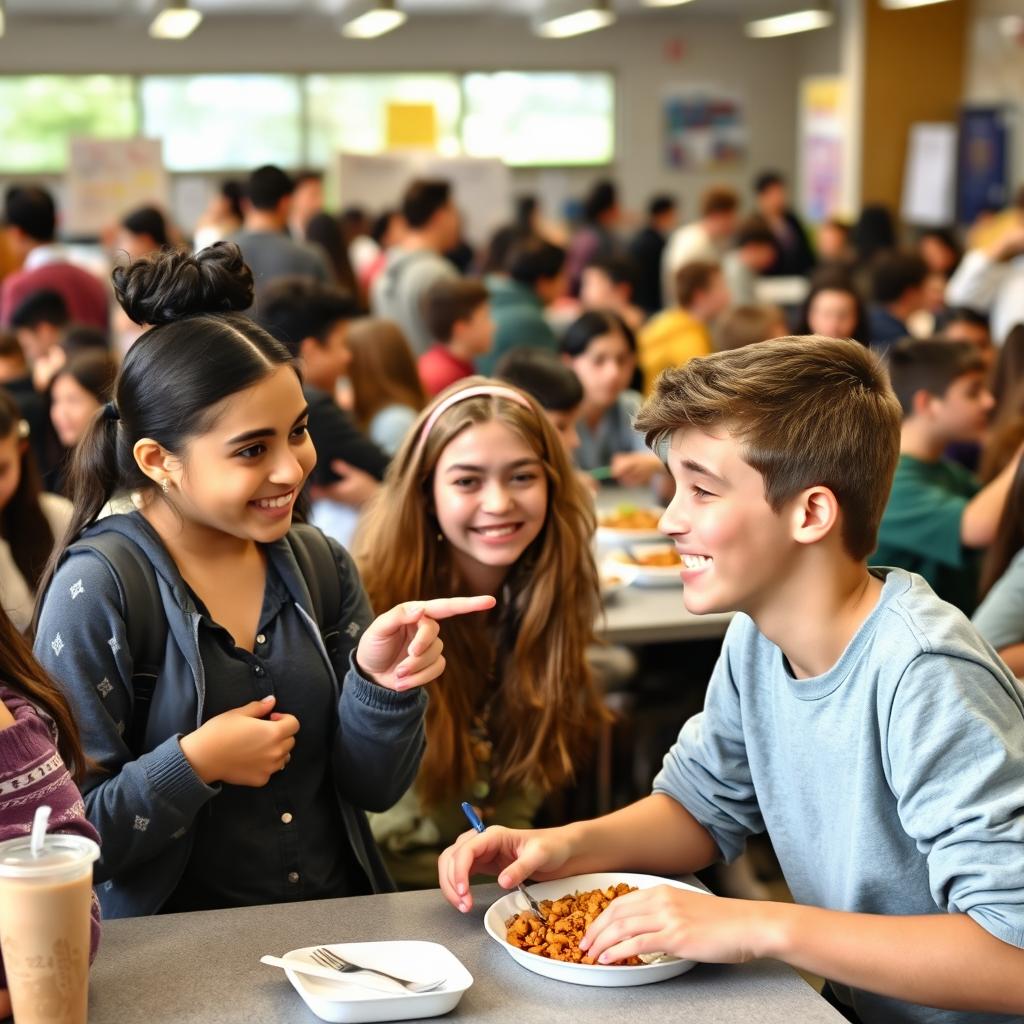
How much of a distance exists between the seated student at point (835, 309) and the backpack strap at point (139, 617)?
377 centimetres

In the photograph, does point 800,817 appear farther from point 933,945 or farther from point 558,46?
point 558,46

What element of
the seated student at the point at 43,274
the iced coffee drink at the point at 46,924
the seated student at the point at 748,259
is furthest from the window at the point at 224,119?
the iced coffee drink at the point at 46,924

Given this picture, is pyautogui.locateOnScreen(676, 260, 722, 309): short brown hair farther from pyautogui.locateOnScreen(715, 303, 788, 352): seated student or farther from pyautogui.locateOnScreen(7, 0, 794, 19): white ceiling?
pyautogui.locateOnScreen(7, 0, 794, 19): white ceiling

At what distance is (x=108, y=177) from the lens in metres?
6.99

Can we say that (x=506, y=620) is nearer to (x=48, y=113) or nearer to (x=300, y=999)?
(x=300, y=999)

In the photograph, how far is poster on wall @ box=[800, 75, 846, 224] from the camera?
37.3ft

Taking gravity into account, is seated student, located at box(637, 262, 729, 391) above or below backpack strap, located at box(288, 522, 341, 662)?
above

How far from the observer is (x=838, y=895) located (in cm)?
148

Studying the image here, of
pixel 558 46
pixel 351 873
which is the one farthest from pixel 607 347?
pixel 558 46

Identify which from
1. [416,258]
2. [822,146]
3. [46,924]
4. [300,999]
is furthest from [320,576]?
[822,146]

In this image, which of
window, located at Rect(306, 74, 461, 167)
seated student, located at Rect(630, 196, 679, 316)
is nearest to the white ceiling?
window, located at Rect(306, 74, 461, 167)

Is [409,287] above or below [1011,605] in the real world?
above

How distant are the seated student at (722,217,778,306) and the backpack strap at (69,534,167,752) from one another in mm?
6258

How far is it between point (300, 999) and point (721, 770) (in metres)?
0.57
